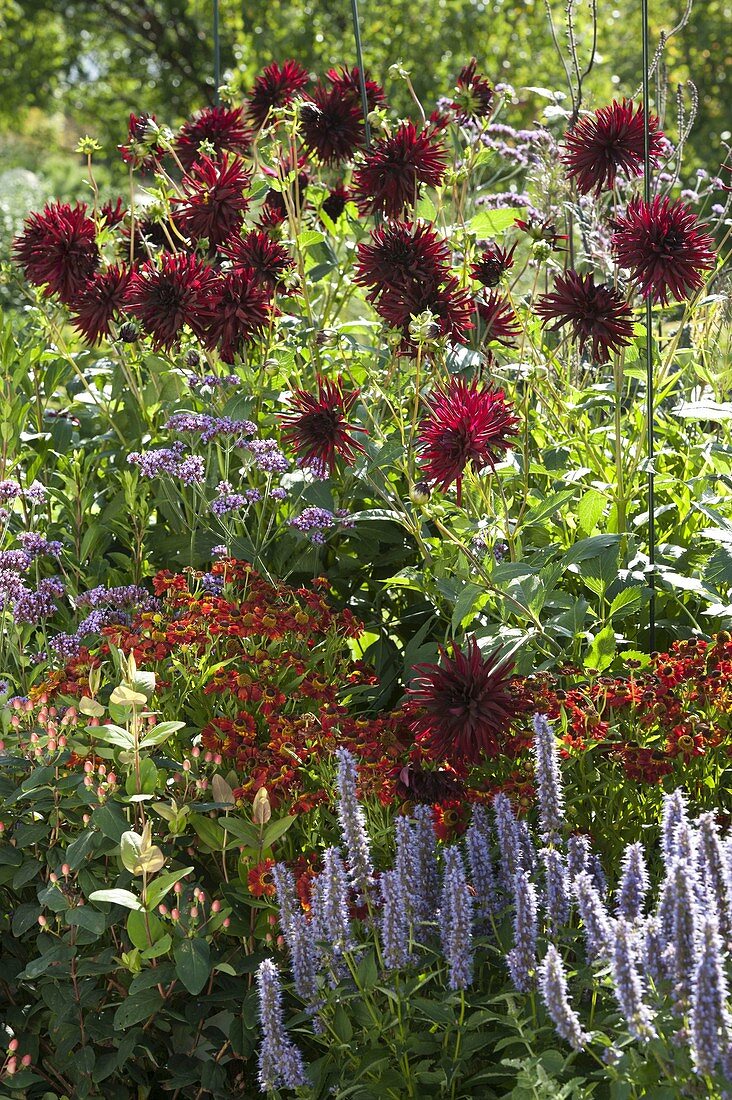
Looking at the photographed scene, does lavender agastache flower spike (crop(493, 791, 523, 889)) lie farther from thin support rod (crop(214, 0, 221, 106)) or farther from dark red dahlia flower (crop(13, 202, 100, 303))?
thin support rod (crop(214, 0, 221, 106))

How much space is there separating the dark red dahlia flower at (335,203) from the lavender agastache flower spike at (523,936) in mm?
2151

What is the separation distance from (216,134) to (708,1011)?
2.50 meters

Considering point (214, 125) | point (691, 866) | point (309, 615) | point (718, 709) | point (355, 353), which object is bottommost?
point (691, 866)

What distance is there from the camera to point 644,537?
244 centimetres

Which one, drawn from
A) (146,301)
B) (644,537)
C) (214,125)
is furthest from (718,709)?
(214,125)

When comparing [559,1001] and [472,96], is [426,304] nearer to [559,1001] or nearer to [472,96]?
[472,96]

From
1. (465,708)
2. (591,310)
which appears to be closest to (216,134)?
(591,310)

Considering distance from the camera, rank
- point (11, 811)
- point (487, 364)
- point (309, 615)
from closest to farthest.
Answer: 1. point (11, 811)
2. point (309, 615)
3. point (487, 364)

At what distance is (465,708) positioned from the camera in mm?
1638

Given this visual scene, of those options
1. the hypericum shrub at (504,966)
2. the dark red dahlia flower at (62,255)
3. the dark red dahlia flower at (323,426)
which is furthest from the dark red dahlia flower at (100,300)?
the hypericum shrub at (504,966)

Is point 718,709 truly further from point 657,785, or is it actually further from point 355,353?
point 355,353

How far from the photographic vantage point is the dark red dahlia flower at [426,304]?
83.3 inches

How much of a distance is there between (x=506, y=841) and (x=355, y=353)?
1.57 meters

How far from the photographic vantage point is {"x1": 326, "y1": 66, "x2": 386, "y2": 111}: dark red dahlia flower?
297 centimetres
